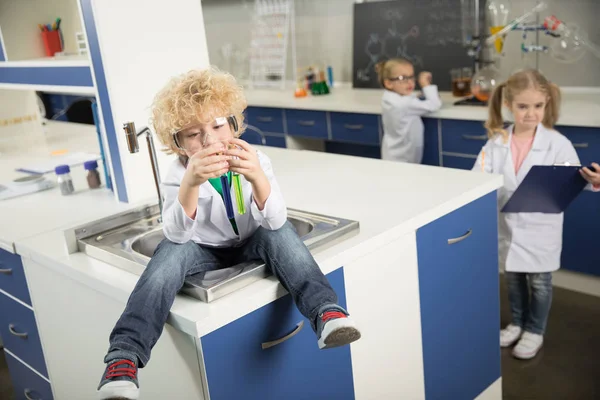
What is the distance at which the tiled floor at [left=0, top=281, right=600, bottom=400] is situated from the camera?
7.41 feet

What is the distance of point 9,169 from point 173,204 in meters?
1.67

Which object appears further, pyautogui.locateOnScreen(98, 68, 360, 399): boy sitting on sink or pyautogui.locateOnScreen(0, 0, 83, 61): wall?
pyautogui.locateOnScreen(0, 0, 83, 61): wall

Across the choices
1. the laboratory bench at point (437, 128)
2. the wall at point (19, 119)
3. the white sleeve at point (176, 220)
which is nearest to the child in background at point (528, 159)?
the laboratory bench at point (437, 128)

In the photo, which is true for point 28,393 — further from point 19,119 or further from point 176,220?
point 19,119

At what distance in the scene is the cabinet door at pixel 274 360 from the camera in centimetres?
128

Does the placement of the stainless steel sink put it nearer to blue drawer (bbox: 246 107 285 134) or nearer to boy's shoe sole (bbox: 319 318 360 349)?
boy's shoe sole (bbox: 319 318 360 349)

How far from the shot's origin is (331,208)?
1778 mm

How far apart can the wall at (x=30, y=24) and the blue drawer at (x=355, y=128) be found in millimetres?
1546

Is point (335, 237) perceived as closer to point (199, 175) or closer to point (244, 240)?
point (244, 240)

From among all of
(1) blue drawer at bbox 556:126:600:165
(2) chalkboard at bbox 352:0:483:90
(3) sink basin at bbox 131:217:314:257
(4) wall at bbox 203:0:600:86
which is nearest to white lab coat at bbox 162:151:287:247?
Answer: (3) sink basin at bbox 131:217:314:257

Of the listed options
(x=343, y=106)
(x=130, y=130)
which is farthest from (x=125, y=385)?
(x=343, y=106)

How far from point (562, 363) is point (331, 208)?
1224 mm

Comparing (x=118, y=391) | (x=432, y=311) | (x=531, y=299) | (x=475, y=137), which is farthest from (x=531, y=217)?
(x=118, y=391)

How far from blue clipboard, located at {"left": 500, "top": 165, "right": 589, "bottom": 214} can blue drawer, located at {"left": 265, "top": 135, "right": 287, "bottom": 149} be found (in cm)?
222
